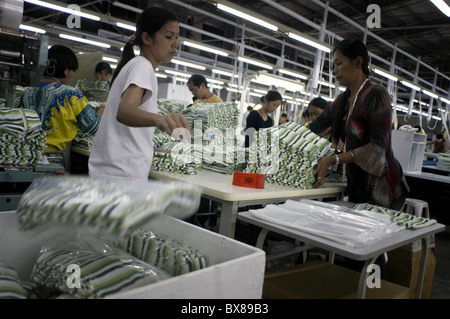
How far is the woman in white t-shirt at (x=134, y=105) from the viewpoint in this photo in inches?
52.1

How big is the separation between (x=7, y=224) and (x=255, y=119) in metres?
4.31

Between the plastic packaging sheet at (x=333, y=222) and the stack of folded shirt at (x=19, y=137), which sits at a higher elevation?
the stack of folded shirt at (x=19, y=137)

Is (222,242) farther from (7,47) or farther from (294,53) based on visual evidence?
(294,53)

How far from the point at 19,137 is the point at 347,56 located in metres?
1.96

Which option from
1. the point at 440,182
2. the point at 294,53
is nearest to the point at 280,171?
the point at 440,182

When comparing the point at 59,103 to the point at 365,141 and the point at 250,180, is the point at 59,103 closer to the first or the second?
the point at 250,180

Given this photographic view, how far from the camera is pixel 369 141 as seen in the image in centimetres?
218

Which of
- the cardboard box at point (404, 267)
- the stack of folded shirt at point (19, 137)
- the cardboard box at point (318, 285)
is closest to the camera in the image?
the cardboard box at point (318, 285)

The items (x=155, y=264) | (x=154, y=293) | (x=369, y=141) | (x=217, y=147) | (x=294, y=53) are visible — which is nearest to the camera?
(x=154, y=293)

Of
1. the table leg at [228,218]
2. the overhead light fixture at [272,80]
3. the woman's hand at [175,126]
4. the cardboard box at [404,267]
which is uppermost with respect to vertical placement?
the overhead light fixture at [272,80]

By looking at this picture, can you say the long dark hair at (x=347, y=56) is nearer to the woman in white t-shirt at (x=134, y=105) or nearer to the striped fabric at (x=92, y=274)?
the woman in white t-shirt at (x=134, y=105)

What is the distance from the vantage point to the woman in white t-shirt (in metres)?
1.32

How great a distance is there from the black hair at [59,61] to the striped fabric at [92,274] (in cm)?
202

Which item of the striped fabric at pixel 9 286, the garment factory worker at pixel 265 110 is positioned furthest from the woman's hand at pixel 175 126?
the garment factory worker at pixel 265 110
